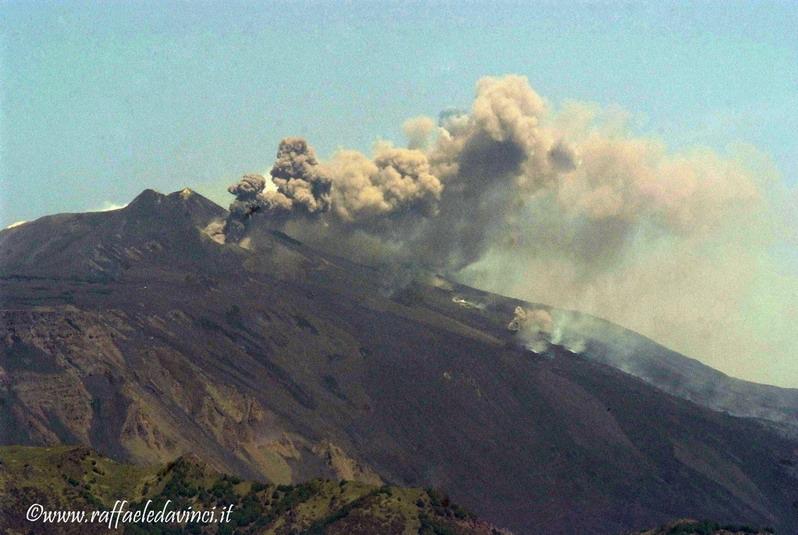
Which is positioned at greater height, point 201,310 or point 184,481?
point 201,310

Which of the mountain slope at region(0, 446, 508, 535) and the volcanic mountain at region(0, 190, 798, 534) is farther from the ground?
the volcanic mountain at region(0, 190, 798, 534)

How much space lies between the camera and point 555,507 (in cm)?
16762

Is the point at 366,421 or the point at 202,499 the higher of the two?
the point at 366,421

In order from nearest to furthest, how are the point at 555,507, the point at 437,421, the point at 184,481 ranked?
the point at 184,481 → the point at 555,507 → the point at 437,421

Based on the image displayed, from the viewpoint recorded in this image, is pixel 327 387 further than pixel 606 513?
Yes

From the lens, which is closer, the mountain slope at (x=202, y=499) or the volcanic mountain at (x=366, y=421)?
the mountain slope at (x=202, y=499)

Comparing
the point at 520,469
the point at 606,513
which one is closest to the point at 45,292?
the point at 520,469

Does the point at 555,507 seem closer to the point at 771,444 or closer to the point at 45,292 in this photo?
the point at 771,444

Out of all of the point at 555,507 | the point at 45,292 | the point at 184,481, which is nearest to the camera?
the point at 184,481

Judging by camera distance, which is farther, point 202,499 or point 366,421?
point 366,421

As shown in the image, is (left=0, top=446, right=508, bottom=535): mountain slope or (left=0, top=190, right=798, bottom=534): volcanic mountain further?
(left=0, top=190, right=798, bottom=534): volcanic mountain

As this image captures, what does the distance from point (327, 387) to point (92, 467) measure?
69821 mm

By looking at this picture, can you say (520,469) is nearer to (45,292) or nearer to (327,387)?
(327,387)

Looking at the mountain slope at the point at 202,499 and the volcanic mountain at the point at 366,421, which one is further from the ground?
the volcanic mountain at the point at 366,421
